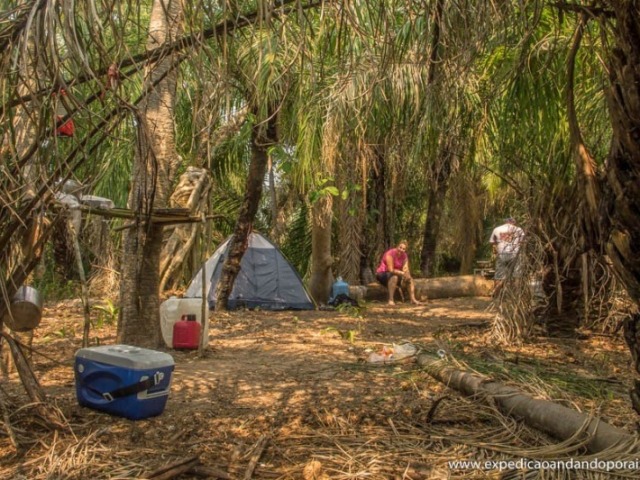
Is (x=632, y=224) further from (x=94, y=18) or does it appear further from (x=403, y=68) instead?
(x=403, y=68)

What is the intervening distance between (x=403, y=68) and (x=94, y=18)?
16.9 ft

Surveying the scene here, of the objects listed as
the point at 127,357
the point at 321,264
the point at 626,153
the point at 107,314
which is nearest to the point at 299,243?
the point at 321,264

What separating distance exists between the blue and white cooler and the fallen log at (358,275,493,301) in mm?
9437

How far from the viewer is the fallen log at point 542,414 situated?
3440mm

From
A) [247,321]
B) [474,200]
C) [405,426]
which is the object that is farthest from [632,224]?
[474,200]

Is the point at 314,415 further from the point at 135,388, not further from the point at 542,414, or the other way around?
the point at 542,414

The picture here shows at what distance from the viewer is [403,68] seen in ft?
22.6

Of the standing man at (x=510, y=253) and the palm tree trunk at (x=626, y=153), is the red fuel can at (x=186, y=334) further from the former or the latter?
the palm tree trunk at (x=626, y=153)

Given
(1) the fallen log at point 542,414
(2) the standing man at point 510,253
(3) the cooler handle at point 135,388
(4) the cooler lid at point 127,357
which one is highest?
(2) the standing man at point 510,253

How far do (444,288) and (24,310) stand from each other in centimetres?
1146

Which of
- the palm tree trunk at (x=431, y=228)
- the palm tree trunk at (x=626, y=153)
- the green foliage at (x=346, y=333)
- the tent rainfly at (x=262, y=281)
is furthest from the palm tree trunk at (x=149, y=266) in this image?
the palm tree trunk at (x=431, y=228)

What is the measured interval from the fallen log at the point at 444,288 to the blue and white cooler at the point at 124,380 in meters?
9.44

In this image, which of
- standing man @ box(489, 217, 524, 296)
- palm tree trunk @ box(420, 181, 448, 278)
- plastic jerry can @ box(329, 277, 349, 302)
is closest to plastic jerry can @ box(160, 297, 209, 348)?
standing man @ box(489, 217, 524, 296)

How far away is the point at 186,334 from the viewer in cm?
655
